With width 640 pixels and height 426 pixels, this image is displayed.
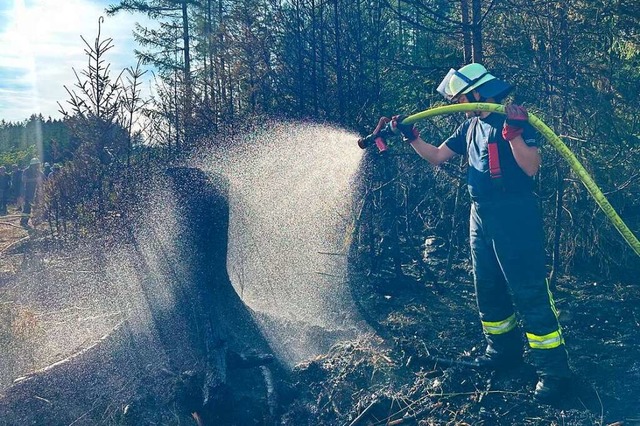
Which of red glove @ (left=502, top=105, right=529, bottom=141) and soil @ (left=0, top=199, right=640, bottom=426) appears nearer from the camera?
red glove @ (left=502, top=105, right=529, bottom=141)

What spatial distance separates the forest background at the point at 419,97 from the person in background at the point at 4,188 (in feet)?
50.1

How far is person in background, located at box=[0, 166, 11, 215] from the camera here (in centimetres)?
2239

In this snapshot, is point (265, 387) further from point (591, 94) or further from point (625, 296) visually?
point (591, 94)

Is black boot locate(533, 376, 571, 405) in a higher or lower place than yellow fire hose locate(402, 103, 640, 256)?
lower

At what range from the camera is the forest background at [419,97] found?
5.73 meters

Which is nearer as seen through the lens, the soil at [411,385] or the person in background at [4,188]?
the soil at [411,385]

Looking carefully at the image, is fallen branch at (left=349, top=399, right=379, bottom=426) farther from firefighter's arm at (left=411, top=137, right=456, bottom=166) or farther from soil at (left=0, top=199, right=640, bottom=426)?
firefighter's arm at (left=411, top=137, right=456, bottom=166)

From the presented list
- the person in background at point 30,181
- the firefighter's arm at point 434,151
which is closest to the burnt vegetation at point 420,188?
the firefighter's arm at point 434,151

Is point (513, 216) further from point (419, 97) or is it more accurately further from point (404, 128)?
point (419, 97)

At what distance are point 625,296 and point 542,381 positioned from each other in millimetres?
2489

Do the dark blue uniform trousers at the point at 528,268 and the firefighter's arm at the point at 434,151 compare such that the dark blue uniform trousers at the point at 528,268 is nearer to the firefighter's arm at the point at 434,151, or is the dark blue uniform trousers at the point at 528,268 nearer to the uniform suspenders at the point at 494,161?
the uniform suspenders at the point at 494,161

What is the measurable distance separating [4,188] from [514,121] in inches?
962

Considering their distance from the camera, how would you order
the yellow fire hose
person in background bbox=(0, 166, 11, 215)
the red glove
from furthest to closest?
person in background bbox=(0, 166, 11, 215) < the yellow fire hose < the red glove

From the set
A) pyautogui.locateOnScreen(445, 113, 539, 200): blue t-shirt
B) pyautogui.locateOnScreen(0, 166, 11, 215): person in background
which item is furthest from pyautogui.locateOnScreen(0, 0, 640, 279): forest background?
pyautogui.locateOnScreen(0, 166, 11, 215): person in background
